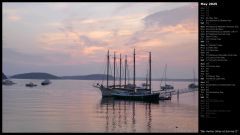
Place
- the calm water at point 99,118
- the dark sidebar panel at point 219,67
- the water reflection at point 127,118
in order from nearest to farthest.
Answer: the dark sidebar panel at point 219,67, the calm water at point 99,118, the water reflection at point 127,118

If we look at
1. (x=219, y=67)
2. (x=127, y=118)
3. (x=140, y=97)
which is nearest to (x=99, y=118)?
(x=127, y=118)

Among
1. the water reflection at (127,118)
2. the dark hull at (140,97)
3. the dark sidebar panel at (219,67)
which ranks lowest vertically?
the water reflection at (127,118)

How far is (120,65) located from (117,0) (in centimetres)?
5740

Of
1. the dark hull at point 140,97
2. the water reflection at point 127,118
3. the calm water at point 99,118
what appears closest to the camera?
the calm water at point 99,118

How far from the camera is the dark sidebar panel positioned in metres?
5.84

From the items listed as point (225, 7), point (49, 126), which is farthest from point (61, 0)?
point (49, 126)

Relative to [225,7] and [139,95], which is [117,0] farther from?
[139,95]

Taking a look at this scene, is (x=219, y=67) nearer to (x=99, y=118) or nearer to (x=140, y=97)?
(x=99, y=118)

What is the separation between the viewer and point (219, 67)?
611cm

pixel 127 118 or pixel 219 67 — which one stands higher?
pixel 219 67

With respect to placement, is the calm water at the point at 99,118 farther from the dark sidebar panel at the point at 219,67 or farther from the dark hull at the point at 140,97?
the dark sidebar panel at the point at 219,67

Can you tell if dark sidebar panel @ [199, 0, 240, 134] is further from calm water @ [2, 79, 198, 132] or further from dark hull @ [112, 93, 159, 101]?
dark hull @ [112, 93, 159, 101]

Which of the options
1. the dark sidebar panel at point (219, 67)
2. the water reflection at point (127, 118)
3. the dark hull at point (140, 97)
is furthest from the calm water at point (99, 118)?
the dark sidebar panel at point (219, 67)

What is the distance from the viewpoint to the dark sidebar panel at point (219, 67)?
584 cm
